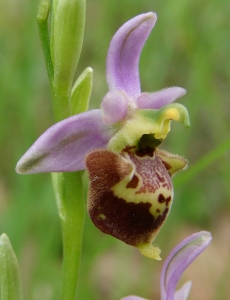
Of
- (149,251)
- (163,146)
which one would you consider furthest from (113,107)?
(163,146)

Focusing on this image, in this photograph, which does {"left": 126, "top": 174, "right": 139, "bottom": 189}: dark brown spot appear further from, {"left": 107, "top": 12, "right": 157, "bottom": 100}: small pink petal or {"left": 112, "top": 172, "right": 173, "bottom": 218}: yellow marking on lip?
{"left": 107, "top": 12, "right": 157, "bottom": 100}: small pink petal

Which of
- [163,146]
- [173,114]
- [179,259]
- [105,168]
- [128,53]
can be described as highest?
[128,53]

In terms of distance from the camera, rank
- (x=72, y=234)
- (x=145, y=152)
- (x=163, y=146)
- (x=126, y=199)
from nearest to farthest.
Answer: (x=126, y=199)
(x=145, y=152)
(x=72, y=234)
(x=163, y=146)

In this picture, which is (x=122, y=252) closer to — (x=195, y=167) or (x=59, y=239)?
(x=59, y=239)

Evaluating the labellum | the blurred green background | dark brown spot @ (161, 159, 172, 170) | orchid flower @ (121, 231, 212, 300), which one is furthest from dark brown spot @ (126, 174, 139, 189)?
the blurred green background

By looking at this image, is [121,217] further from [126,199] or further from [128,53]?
[128,53]

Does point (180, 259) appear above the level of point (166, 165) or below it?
below
